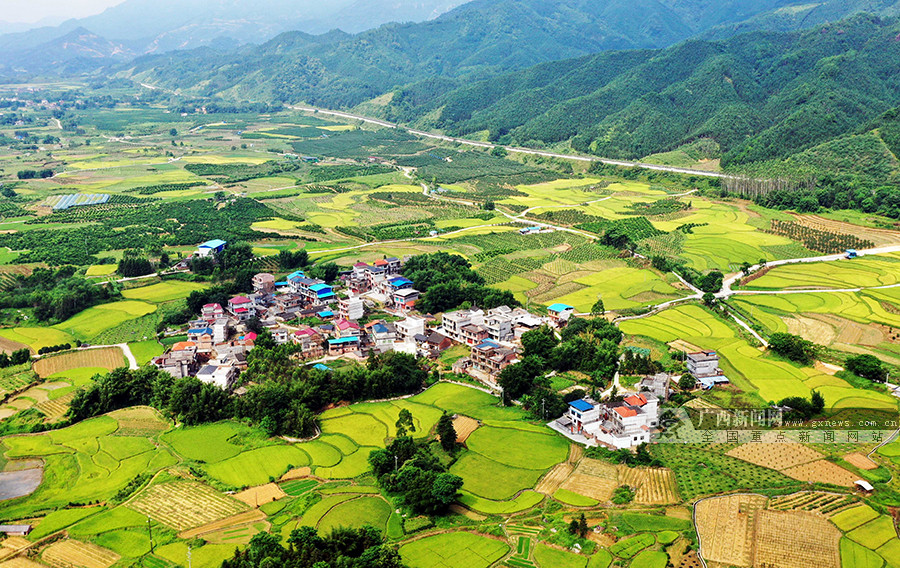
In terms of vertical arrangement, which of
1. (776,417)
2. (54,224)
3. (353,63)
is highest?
(353,63)

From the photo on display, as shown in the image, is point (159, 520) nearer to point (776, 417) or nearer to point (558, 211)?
point (776, 417)

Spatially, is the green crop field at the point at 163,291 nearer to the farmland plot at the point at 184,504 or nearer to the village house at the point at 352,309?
the village house at the point at 352,309

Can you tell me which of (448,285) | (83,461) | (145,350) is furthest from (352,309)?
(83,461)

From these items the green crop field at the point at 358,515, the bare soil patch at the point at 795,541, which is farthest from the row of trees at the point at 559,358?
the bare soil patch at the point at 795,541

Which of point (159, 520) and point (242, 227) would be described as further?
point (242, 227)

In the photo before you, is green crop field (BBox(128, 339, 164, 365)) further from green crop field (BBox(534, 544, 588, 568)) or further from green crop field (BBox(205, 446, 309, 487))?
green crop field (BBox(534, 544, 588, 568))

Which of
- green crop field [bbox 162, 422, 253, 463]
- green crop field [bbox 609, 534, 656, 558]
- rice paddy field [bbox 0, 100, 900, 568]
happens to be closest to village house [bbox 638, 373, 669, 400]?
rice paddy field [bbox 0, 100, 900, 568]

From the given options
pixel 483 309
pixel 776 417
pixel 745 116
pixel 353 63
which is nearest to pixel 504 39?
pixel 353 63
